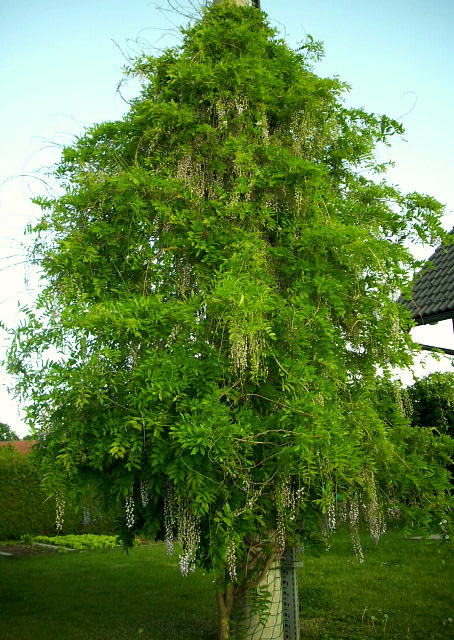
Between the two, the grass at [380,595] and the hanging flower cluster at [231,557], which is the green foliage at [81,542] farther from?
the hanging flower cluster at [231,557]

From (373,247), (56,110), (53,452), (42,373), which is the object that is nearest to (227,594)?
(53,452)

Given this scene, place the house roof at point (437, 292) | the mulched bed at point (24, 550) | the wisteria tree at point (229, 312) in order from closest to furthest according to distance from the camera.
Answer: the wisteria tree at point (229, 312) < the house roof at point (437, 292) < the mulched bed at point (24, 550)

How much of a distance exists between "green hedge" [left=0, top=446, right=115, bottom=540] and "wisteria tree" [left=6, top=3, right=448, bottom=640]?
39.9 feet

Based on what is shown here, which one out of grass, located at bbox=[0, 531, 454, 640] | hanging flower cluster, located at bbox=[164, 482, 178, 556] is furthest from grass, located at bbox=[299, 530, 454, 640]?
hanging flower cluster, located at bbox=[164, 482, 178, 556]

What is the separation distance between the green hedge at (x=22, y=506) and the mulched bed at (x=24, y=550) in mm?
1390

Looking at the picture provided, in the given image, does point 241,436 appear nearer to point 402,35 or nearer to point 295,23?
point 295,23

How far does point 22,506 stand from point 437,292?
13.1m

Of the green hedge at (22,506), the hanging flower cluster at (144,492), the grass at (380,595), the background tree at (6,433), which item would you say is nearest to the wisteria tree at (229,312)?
the hanging flower cluster at (144,492)

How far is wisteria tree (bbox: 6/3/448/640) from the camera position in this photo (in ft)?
15.1

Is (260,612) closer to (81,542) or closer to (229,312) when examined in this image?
(229,312)

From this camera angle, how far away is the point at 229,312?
14.9 ft

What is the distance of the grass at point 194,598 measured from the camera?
268 inches

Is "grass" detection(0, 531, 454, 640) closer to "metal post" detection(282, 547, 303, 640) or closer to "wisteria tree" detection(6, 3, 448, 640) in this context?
"metal post" detection(282, 547, 303, 640)

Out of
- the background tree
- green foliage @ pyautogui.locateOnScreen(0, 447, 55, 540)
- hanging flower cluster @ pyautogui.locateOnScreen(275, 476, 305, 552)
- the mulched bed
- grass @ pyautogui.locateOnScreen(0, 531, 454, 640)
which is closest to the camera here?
hanging flower cluster @ pyautogui.locateOnScreen(275, 476, 305, 552)
